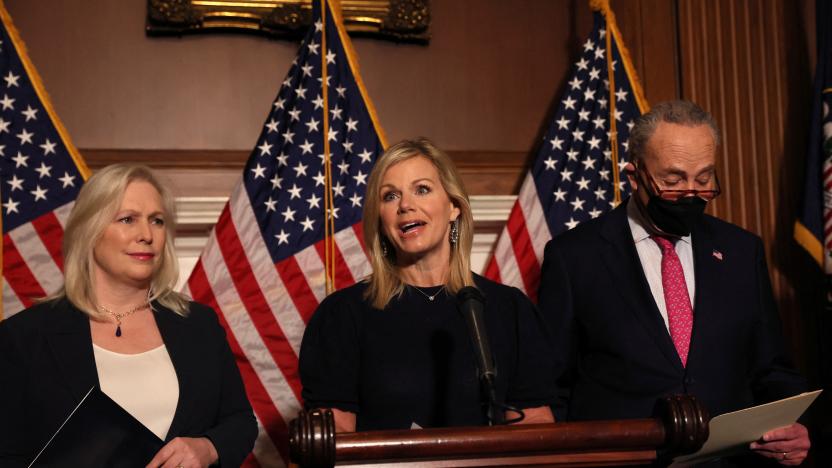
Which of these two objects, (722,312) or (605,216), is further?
(605,216)

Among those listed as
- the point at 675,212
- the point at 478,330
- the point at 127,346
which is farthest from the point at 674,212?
the point at 127,346

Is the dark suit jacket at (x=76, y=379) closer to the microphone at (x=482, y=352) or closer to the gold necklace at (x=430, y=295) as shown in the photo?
the gold necklace at (x=430, y=295)

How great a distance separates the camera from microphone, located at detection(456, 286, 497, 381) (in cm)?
154

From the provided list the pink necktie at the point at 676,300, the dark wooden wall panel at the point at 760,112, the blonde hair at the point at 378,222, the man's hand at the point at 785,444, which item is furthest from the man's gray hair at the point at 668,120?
the dark wooden wall panel at the point at 760,112

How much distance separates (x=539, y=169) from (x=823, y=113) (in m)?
1.28

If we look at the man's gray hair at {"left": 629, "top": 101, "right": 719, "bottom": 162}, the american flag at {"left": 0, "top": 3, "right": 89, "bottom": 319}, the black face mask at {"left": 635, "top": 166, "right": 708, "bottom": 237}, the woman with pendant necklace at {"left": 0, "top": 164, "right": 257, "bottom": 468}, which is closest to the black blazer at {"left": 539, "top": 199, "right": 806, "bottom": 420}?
the black face mask at {"left": 635, "top": 166, "right": 708, "bottom": 237}

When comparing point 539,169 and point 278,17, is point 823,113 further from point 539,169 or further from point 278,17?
point 278,17

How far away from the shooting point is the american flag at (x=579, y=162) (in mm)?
3721

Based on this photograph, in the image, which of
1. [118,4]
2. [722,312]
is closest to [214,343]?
[722,312]

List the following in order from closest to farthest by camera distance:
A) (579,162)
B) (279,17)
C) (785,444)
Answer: (785,444)
(579,162)
(279,17)

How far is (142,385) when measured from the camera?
7.95 feet

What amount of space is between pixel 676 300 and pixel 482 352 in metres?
1.28

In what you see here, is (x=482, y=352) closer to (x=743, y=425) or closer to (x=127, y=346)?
(x=743, y=425)

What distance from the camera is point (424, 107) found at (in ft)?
13.8
